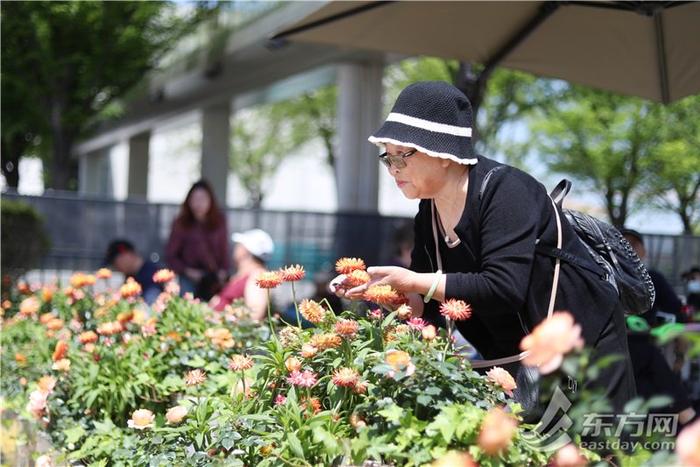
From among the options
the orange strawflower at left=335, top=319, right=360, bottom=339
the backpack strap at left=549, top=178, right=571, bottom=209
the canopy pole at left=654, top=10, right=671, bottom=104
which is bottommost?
the orange strawflower at left=335, top=319, right=360, bottom=339

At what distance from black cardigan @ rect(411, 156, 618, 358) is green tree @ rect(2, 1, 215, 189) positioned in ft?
41.2

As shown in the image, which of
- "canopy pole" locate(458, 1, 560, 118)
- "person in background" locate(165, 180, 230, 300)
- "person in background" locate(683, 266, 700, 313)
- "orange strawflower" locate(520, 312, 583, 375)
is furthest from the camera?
"person in background" locate(165, 180, 230, 300)

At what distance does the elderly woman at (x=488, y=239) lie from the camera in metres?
2.57

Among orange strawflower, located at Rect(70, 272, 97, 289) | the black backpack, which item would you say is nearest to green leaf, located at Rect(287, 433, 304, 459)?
the black backpack

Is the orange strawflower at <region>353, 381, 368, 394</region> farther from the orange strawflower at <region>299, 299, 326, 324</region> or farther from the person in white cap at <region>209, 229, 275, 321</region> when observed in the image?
the person in white cap at <region>209, 229, 275, 321</region>

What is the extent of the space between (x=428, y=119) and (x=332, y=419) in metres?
0.85

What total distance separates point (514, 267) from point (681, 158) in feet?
67.6

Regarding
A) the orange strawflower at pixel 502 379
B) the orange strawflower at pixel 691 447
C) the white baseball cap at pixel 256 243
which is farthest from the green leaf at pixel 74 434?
the orange strawflower at pixel 691 447

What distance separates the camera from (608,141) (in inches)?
923

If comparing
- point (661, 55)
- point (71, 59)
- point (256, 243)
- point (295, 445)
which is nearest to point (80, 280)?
point (256, 243)

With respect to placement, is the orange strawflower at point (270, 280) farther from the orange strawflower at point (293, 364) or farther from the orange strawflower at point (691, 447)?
the orange strawflower at point (691, 447)

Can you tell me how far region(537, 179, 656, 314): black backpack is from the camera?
2.88 metres

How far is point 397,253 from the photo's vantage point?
7809 millimetres

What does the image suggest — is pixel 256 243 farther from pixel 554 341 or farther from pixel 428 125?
pixel 554 341
